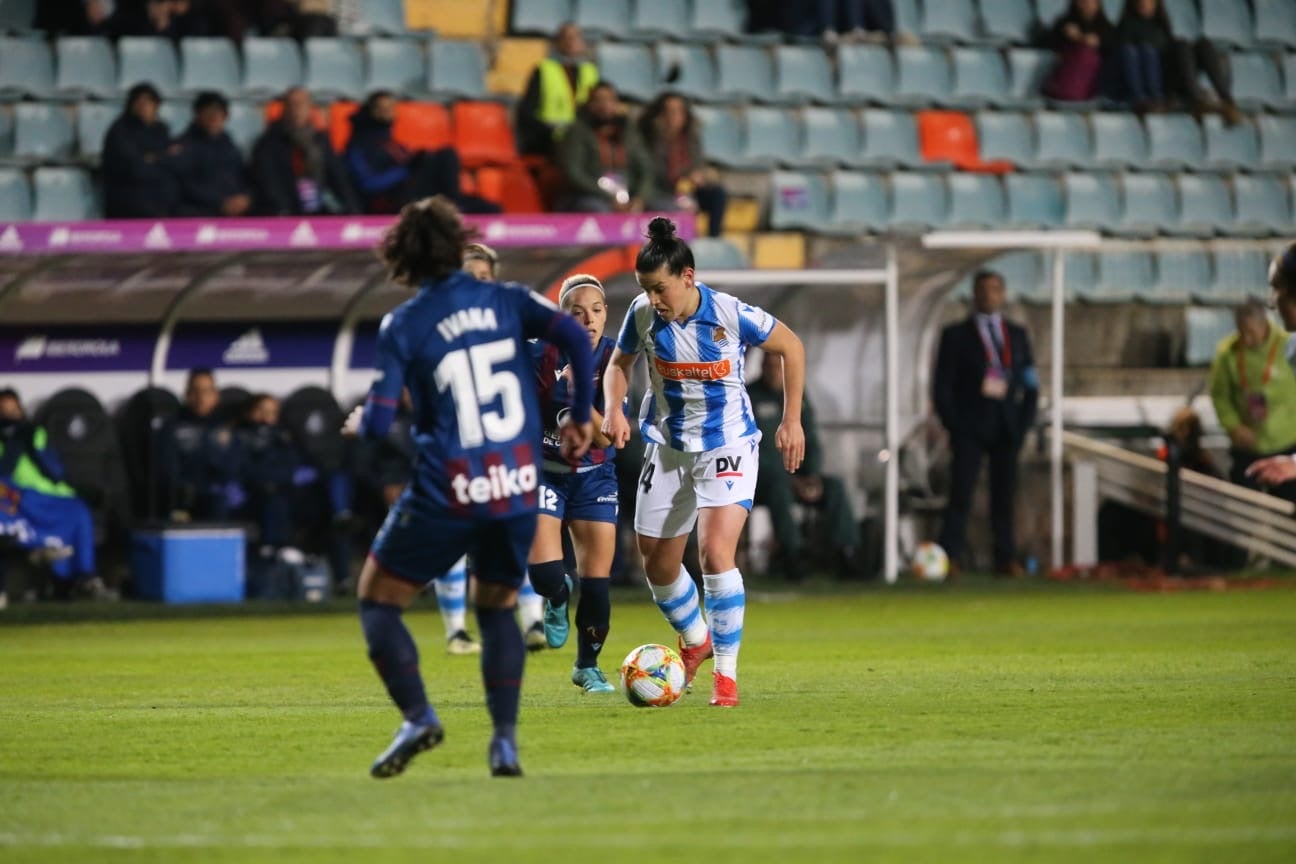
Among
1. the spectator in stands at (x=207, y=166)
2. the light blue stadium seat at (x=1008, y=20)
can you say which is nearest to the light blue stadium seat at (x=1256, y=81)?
the light blue stadium seat at (x=1008, y=20)

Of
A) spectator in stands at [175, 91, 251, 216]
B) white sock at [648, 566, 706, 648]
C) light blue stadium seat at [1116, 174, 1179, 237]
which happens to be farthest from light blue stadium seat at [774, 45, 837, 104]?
white sock at [648, 566, 706, 648]

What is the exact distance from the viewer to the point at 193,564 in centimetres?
1733

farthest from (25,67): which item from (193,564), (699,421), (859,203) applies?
(699,421)

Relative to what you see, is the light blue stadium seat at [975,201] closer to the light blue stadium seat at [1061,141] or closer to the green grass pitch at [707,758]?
the light blue stadium seat at [1061,141]

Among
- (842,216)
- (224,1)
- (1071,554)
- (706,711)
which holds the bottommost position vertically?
(1071,554)

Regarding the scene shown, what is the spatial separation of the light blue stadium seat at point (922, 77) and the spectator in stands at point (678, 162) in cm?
366

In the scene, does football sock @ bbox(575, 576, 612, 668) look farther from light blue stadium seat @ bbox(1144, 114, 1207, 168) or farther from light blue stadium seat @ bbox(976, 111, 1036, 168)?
light blue stadium seat @ bbox(1144, 114, 1207, 168)

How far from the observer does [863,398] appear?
1917 cm

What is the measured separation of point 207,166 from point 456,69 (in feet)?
12.9

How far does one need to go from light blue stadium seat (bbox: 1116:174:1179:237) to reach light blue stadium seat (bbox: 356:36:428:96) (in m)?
7.32

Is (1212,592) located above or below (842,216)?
below

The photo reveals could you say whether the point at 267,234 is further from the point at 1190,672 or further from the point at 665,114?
the point at 1190,672

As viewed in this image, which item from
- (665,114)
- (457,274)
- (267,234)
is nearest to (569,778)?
(457,274)

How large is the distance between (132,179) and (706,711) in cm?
1012
